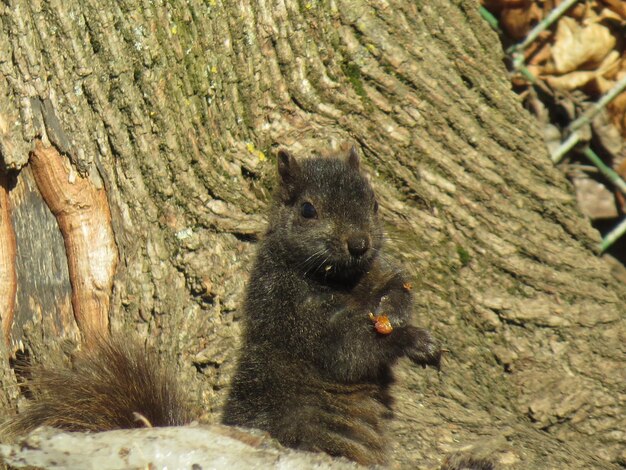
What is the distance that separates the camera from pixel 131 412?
11.3 ft

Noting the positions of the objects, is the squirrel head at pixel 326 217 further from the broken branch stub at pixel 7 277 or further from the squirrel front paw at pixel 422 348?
the broken branch stub at pixel 7 277

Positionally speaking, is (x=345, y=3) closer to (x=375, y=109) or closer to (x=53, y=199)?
(x=375, y=109)

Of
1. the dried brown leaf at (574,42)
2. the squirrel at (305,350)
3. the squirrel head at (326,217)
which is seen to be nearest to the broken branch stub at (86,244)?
the squirrel at (305,350)

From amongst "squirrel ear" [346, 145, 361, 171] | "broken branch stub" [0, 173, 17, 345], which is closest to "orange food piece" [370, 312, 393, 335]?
"squirrel ear" [346, 145, 361, 171]

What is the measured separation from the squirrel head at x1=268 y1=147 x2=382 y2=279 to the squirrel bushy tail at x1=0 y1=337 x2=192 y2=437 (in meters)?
0.84

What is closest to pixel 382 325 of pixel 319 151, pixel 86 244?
pixel 319 151

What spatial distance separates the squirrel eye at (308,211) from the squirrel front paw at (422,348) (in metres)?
0.69

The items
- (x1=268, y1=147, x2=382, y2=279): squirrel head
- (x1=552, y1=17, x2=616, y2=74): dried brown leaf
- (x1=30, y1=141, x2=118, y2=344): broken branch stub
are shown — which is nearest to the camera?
(x1=30, y1=141, x2=118, y2=344): broken branch stub

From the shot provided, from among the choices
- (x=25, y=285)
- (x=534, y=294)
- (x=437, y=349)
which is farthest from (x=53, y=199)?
(x=534, y=294)

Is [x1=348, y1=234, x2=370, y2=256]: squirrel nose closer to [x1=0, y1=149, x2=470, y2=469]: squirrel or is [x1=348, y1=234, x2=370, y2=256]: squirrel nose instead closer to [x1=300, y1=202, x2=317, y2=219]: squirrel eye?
[x1=0, y1=149, x2=470, y2=469]: squirrel

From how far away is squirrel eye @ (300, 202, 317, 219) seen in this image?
148 inches

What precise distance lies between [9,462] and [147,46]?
1.74 m

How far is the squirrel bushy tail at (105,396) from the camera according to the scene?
3.38 meters

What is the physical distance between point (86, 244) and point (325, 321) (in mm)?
1102
